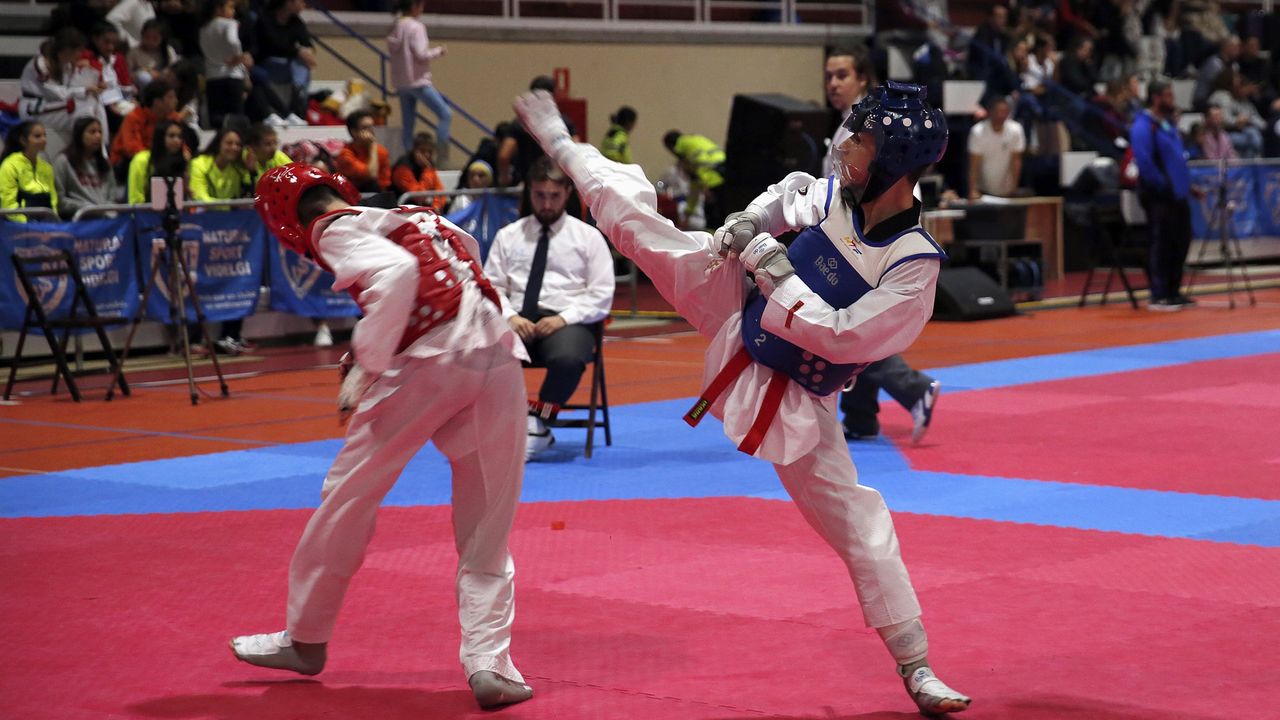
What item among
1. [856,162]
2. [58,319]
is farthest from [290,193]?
[58,319]

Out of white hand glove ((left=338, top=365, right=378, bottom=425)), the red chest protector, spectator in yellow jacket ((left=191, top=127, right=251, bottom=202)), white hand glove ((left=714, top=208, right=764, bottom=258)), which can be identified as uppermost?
white hand glove ((left=714, top=208, right=764, bottom=258))

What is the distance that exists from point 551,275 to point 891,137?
4.56 metres

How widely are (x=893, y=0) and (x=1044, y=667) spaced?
2122 centimetres

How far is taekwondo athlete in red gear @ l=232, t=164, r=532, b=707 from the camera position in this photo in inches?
166

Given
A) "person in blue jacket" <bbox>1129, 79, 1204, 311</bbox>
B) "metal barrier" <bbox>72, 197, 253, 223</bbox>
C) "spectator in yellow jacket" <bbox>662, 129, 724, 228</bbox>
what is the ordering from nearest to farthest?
"metal barrier" <bbox>72, 197, 253, 223</bbox>, "person in blue jacket" <bbox>1129, 79, 1204, 311</bbox>, "spectator in yellow jacket" <bbox>662, 129, 724, 228</bbox>

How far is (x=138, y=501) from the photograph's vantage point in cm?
737

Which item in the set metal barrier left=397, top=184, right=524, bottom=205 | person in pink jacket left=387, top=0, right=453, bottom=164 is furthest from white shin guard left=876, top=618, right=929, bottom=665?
person in pink jacket left=387, top=0, right=453, bottom=164

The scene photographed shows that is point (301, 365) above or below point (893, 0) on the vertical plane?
below

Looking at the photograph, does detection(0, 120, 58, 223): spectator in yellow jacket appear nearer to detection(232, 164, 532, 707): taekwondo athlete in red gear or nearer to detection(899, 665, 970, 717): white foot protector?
detection(232, 164, 532, 707): taekwondo athlete in red gear

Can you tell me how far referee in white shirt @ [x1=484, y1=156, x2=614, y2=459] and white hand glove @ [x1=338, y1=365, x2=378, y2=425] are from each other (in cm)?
423

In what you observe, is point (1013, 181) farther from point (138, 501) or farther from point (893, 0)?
point (138, 501)

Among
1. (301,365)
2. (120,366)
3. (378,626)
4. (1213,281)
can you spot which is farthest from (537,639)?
(1213,281)

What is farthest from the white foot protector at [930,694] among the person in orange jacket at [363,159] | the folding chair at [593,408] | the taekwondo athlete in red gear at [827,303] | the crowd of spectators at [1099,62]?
the crowd of spectators at [1099,62]

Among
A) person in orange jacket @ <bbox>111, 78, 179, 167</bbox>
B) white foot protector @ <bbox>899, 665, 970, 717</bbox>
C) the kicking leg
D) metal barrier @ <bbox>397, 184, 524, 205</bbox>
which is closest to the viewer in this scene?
white foot protector @ <bbox>899, 665, 970, 717</bbox>
